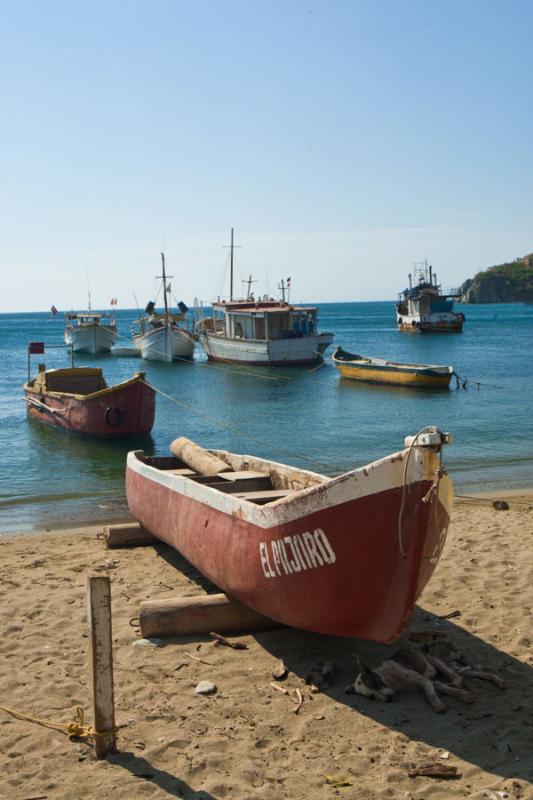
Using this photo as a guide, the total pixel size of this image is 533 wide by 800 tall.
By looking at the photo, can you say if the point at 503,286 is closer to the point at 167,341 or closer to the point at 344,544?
the point at 167,341

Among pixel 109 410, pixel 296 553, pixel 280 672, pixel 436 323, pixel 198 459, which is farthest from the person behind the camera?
pixel 436 323

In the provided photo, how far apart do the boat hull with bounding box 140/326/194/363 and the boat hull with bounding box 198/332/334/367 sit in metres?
4.80

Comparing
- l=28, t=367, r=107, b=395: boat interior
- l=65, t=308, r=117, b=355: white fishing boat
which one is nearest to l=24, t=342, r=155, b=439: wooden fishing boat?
l=28, t=367, r=107, b=395: boat interior

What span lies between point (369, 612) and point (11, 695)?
9.54 ft

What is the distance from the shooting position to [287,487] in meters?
9.43

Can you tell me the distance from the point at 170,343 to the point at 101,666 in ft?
156

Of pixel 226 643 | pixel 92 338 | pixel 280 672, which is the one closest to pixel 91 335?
pixel 92 338

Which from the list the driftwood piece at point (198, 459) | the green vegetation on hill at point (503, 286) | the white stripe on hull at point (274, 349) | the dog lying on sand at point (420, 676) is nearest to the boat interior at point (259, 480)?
the driftwood piece at point (198, 459)

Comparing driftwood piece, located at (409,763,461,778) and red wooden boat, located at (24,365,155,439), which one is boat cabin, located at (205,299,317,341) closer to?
red wooden boat, located at (24,365,155,439)

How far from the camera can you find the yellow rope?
5607 mm

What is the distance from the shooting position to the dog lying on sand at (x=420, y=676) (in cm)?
612

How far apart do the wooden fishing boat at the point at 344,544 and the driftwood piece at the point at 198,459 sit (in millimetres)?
2298

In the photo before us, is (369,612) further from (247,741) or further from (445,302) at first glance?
(445,302)

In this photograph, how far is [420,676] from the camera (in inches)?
245
